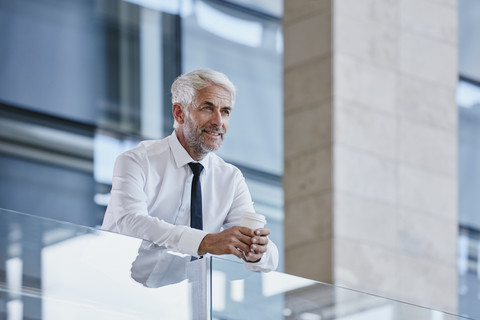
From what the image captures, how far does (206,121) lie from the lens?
477 cm

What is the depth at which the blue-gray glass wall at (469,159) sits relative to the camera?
40.7 ft

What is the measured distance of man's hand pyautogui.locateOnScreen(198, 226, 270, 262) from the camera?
13.9 feet

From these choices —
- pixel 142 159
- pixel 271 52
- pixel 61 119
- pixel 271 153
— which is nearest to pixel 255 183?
pixel 271 153

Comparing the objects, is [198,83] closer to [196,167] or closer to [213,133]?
[213,133]

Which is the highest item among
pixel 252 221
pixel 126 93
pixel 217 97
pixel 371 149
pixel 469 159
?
pixel 126 93

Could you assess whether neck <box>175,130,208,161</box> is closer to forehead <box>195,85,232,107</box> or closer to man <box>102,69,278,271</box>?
man <box>102,69,278,271</box>

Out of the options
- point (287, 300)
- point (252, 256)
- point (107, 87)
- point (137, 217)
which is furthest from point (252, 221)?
point (107, 87)

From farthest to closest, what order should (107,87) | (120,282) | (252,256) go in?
(107,87), (252,256), (120,282)

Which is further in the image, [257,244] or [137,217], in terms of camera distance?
[137,217]

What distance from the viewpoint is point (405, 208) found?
854 cm

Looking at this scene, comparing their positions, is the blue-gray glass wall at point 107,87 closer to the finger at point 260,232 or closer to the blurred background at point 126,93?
the blurred background at point 126,93

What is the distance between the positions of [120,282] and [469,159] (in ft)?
30.1

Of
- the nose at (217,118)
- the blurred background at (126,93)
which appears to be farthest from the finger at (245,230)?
the blurred background at (126,93)

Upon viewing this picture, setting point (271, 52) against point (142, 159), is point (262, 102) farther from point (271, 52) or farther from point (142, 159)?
point (142, 159)
